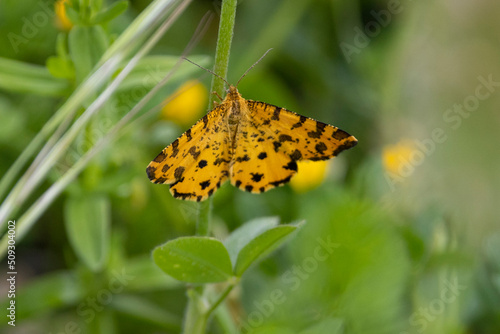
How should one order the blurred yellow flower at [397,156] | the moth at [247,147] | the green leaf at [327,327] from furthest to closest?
the blurred yellow flower at [397,156] < the moth at [247,147] < the green leaf at [327,327]

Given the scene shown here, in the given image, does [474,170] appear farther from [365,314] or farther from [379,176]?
[365,314]

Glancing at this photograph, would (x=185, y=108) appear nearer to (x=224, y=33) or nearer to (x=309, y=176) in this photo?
(x=309, y=176)

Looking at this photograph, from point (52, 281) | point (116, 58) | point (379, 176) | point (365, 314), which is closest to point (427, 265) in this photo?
point (379, 176)

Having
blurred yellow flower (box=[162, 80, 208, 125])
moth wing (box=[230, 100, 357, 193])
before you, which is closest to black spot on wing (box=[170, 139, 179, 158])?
moth wing (box=[230, 100, 357, 193])

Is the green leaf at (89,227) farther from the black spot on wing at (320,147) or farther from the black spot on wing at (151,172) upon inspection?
the black spot on wing at (320,147)

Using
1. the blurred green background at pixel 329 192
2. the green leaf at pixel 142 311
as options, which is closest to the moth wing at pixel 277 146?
the blurred green background at pixel 329 192

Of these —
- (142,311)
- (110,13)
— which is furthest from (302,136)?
(142,311)
